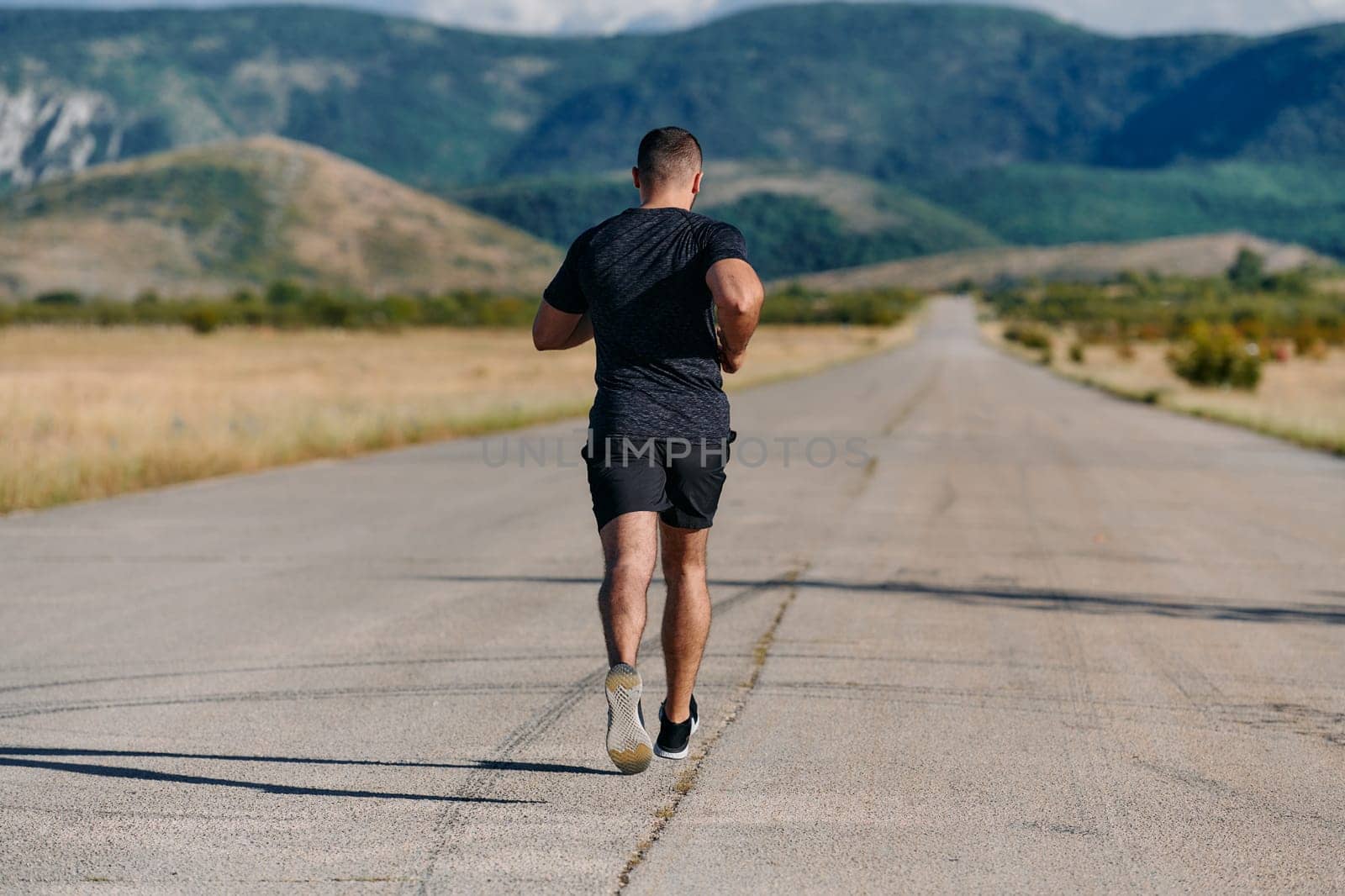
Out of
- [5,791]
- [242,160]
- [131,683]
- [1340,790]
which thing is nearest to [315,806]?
[5,791]

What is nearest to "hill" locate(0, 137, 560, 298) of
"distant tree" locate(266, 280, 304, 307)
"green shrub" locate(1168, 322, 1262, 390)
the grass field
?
"distant tree" locate(266, 280, 304, 307)

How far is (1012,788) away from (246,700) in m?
3.10

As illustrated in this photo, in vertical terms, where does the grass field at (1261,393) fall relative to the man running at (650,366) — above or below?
below

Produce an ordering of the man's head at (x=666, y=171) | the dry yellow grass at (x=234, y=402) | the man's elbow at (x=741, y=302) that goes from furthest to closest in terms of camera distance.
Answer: the dry yellow grass at (x=234, y=402) → the man's head at (x=666, y=171) → the man's elbow at (x=741, y=302)

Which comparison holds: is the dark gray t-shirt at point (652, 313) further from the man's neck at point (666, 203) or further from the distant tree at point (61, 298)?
the distant tree at point (61, 298)

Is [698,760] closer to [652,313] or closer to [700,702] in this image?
[700,702]

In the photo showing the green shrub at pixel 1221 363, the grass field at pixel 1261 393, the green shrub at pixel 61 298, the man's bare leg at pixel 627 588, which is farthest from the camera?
the green shrub at pixel 61 298

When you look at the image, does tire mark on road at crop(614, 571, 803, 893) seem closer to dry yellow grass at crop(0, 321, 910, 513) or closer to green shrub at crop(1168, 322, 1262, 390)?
dry yellow grass at crop(0, 321, 910, 513)

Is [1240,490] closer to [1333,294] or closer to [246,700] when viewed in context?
[246,700]

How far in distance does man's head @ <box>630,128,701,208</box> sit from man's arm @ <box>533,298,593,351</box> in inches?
18.6

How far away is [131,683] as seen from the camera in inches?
264

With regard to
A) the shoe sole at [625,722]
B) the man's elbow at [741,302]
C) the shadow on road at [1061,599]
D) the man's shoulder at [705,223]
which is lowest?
the shadow on road at [1061,599]

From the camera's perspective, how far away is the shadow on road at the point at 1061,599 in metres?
8.75

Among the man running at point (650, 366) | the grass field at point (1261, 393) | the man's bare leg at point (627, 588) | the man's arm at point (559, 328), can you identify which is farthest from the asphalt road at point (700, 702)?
the grass field at point (1261, 393)
